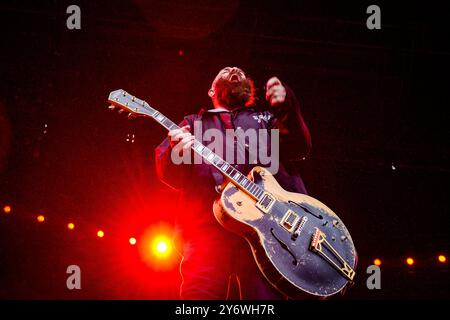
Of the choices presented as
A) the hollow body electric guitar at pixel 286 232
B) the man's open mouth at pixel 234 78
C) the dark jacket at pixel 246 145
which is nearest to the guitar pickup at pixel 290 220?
the hollow body electric guitar at pixel 286 232

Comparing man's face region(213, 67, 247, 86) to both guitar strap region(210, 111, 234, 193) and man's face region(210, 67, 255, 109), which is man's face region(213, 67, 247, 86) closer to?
man's face region(210, 67, 255, 109)

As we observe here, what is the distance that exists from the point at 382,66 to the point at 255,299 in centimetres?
310

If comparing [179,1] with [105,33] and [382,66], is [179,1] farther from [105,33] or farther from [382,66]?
[382,66]

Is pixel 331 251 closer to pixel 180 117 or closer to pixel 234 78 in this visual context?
pixel 234 78

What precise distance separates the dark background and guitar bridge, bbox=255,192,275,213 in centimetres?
181

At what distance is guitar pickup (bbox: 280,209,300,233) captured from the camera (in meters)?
2.40

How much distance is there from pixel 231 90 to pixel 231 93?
3 centimetres

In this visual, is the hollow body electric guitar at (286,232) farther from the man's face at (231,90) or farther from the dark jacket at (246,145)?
the man's face at (231,90)

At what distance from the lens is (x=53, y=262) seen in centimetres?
384

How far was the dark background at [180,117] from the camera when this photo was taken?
12.9 feet

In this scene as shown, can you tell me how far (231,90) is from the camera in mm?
3123

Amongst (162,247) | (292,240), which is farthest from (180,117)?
(292,240)

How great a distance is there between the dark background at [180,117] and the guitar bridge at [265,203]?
181 cm
